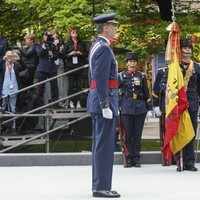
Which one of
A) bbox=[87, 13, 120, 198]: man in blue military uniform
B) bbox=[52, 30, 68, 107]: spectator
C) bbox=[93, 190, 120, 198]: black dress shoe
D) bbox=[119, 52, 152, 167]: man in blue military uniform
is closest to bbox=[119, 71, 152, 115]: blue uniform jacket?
bbox=[119, 52, 152, 167]: man in blue military uniform

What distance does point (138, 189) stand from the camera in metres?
9.09

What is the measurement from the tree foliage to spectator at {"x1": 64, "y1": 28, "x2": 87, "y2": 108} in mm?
1870

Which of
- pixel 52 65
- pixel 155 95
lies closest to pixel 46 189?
pixel 155 95

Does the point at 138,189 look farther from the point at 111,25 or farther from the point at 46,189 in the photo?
the point at 111,25

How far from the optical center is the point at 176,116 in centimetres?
1075

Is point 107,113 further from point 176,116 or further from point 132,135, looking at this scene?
point 132,135

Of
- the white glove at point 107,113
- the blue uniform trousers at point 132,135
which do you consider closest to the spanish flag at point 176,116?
the blue uniform trousers at point 132,135

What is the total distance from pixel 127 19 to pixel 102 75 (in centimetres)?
798

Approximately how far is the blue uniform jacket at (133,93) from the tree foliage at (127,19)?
12.9 feet

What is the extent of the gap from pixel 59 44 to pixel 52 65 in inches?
17.8

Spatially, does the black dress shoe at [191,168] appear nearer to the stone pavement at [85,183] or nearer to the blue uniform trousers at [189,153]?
the blue uniform trousers at [189,153]

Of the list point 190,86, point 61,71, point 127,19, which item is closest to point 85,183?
point 190,86

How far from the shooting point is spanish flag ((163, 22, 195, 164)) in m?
10.8

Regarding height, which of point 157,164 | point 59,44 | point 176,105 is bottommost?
point 157,164
